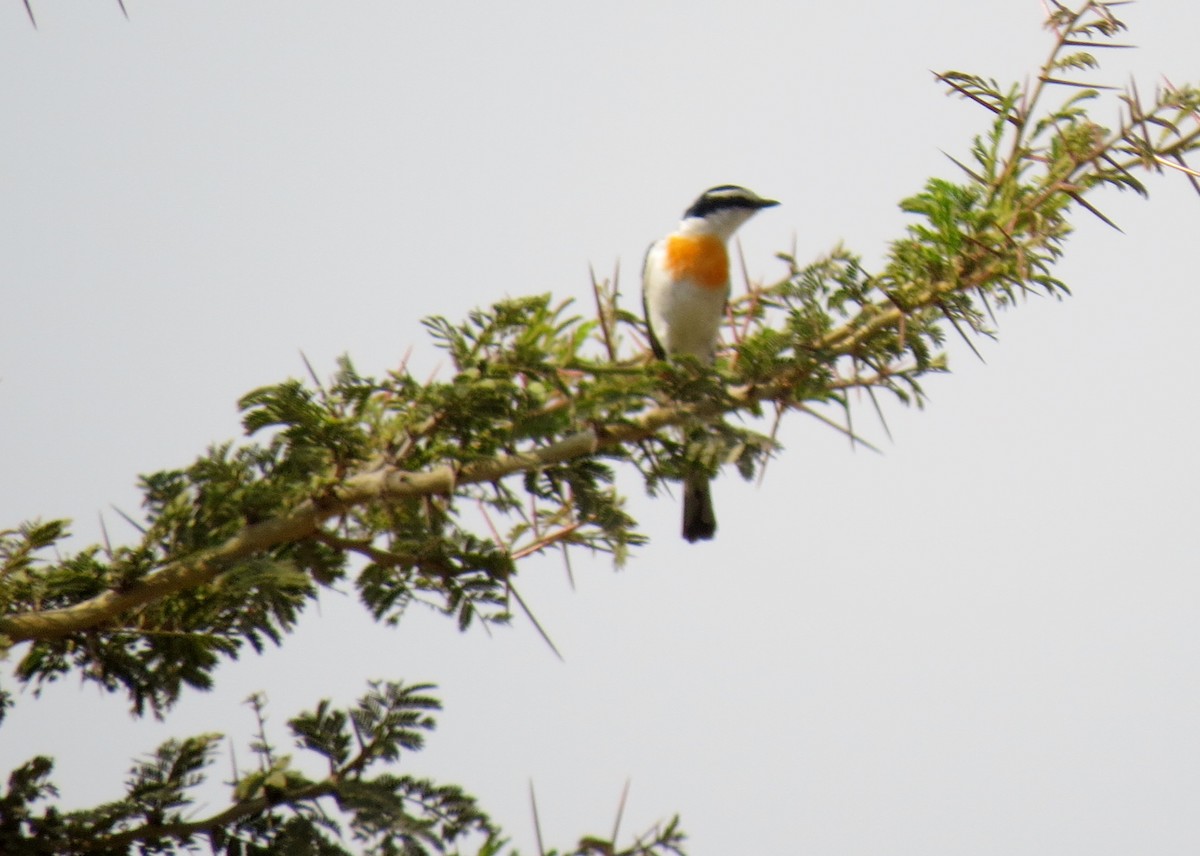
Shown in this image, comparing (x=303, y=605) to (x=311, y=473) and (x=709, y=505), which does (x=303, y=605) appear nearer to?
(x=311, y=473)

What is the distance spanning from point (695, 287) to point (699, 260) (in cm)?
17

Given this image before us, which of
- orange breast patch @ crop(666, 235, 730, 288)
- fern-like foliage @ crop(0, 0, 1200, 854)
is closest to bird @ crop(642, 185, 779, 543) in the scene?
orange breast patch @ crop(666, 235, 730, 288)

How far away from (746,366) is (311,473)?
1.10m

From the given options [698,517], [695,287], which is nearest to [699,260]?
[695,287]

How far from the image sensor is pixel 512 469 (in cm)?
315

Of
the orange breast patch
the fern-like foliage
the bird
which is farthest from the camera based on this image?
the orange breast patch

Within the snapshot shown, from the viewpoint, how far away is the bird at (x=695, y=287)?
6.50 meters

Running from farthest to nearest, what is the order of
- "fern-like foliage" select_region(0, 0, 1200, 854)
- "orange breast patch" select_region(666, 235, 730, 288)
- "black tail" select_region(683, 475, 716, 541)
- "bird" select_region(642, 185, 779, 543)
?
1. "orange breast patch" select_region(666, 235, 730, 288)
2. "bird" select_region(642, 185, 779, 543)
3. "black tail" select_region(683, 475, 716, 541)
4. "fern-like foliage" select_region(0, 0, 1200, 854)

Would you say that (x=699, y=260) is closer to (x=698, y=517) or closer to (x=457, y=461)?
(x=698, y=517)

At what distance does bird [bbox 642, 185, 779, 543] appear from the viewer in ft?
21.3

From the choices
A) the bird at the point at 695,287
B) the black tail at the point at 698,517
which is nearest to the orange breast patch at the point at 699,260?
the bird at the point at 695,287

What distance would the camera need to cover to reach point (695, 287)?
675 centimetres

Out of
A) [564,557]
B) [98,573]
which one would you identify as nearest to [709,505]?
[564,557]

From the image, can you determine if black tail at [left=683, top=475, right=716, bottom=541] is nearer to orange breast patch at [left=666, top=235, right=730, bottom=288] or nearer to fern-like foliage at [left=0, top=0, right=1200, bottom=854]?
orange breast patch at [left=666, top=235, right=730, bottom=288]
